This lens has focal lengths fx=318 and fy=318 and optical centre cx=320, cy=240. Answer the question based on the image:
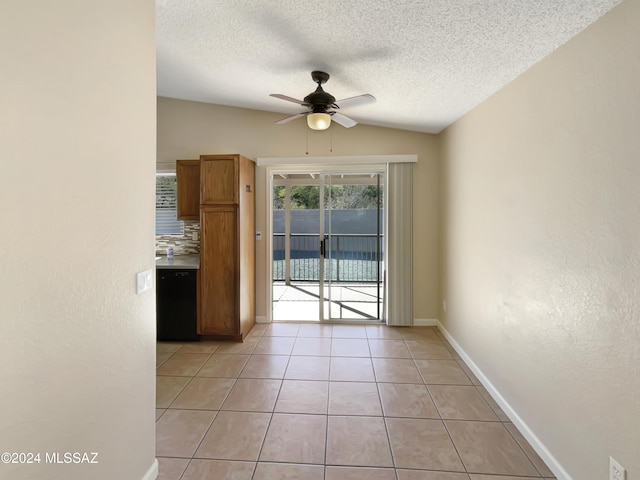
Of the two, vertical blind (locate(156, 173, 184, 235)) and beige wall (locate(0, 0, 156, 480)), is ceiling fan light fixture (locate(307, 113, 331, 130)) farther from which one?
vertical blind (locate(156, 173, 184, 235))

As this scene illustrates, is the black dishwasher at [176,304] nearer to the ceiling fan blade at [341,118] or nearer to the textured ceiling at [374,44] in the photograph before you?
the textured ceiling at [374,44]

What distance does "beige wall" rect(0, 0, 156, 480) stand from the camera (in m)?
0.95

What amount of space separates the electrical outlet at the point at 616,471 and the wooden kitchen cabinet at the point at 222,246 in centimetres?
314

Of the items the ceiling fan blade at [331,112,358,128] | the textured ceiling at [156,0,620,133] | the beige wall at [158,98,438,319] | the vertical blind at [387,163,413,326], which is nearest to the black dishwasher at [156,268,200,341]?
the beige wall at [158,98,438,319]

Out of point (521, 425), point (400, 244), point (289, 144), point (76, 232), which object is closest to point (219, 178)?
point (289, 144)

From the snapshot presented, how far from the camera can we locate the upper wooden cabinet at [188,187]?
3.88m

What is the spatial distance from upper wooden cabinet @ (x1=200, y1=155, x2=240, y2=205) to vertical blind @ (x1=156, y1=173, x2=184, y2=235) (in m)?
0.90

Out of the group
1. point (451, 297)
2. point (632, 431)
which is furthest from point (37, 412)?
point (451, 297)

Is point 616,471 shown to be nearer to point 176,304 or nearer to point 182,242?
point 176,304

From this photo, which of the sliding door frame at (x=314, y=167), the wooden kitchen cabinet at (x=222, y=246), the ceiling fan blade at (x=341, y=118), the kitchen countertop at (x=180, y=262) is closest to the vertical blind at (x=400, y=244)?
the sliding door frame at (x=314, y=167)

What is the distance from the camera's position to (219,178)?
3594mm

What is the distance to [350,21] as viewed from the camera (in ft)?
6.27

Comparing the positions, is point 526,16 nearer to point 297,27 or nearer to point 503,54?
point 503,54

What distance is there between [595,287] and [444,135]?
2774 millimetres
